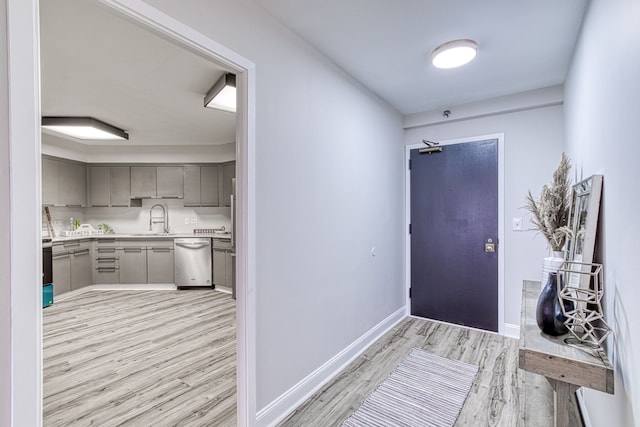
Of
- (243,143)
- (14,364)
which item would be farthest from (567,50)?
(14,364)

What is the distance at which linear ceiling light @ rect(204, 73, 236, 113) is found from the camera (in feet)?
8.50

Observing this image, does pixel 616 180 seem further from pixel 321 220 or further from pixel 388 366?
pixel 388 366

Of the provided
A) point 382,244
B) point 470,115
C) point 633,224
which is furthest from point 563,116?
point 633,224

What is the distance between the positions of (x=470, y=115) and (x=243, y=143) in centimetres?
273

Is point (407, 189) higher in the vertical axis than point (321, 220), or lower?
higher

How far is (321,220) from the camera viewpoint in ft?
7.66

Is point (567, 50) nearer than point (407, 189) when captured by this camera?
Yes

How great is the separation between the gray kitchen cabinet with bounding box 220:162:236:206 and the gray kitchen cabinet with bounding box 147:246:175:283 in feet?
4.32

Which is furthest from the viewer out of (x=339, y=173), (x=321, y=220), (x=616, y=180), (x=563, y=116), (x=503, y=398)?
(x=563, y=116)

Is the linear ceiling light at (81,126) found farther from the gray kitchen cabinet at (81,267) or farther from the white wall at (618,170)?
the white wall at (618,170)

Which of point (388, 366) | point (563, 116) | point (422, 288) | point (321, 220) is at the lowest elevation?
point (388, 366)

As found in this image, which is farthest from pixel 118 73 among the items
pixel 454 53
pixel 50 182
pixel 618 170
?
pixel 618 170

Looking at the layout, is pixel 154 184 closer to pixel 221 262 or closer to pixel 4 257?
pixel 221 262

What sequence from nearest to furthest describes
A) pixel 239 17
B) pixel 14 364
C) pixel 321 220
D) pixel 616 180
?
pixel 14 364 → pixel 616 180 → pixel 239 17 → pixel 321 220
